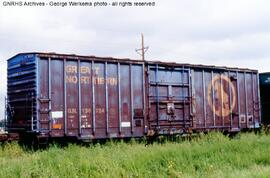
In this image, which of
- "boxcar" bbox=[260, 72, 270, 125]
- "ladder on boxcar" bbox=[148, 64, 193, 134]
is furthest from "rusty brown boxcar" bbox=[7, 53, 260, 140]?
"boxcar" bbox=[260, 72, 270, 125]

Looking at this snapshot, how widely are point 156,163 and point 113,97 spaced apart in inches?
233

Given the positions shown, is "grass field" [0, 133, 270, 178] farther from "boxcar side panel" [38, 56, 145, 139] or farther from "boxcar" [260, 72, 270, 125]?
"boxcar" [260, 72, 270, 125]

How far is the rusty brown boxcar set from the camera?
1330 cm

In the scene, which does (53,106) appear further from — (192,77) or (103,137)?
(192,77)

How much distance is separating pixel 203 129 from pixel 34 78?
7.67 metres

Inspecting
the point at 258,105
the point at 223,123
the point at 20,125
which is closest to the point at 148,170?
the point at 20,125

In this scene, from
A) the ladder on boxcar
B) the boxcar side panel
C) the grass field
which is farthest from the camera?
the ladder on boxcar

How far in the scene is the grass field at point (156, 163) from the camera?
315 inches

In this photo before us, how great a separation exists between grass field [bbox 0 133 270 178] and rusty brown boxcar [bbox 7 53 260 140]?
292 centimetres

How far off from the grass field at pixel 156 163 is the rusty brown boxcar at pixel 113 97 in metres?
2.92

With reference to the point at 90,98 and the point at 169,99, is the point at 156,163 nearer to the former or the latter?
the point at 90,98

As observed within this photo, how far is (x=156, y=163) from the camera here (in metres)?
9.20

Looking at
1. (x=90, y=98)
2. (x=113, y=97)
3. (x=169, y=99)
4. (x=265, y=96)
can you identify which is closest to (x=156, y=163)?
(x=90, y=98)

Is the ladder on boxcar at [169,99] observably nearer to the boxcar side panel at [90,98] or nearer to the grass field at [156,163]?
the boxcar side panel at [90,98]
